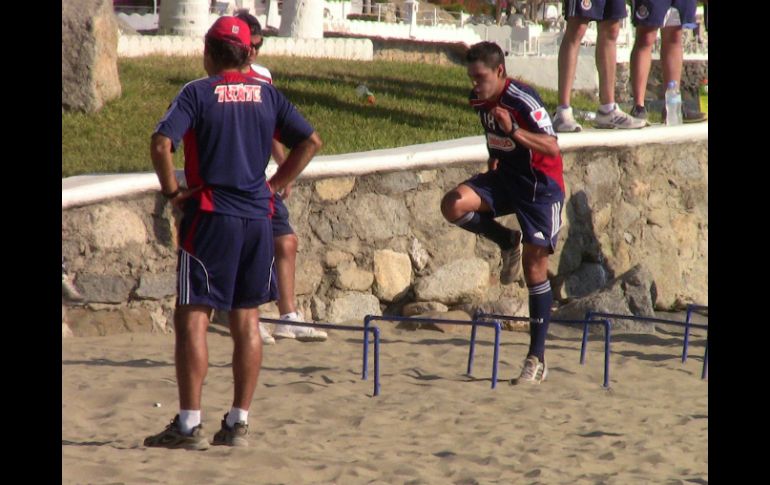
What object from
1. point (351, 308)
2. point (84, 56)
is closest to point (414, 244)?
point (351, 308)

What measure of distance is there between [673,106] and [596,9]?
1.16 m

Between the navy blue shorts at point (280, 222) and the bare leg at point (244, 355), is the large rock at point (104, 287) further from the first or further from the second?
the bare leg at point (244, 355)

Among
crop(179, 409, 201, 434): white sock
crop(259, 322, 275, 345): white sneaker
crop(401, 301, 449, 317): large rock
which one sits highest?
crop(179, 409, 201, 434): white sock

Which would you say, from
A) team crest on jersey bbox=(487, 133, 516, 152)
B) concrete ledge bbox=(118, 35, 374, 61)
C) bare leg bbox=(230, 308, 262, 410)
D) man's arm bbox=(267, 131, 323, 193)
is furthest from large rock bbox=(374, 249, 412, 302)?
concrete ledge bbox=(118, 35, 374, 61)

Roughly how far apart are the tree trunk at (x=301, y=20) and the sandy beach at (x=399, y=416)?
7.87 meters

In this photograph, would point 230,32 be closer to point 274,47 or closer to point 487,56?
point 487,56

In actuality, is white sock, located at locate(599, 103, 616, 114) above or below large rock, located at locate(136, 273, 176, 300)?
above

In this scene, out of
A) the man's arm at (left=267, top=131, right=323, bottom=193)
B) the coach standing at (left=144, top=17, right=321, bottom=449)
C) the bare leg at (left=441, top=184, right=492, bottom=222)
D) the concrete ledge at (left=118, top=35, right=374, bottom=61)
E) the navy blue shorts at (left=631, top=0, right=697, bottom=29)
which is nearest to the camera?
the coach standing at (left=144, top=17, right=321, bottom=449)

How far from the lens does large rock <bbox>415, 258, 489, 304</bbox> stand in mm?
8453

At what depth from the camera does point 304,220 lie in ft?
26.1

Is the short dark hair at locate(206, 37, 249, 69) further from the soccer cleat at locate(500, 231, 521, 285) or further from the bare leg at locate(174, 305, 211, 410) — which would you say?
the soccer cleat at locate(500, 231, 521, 285)

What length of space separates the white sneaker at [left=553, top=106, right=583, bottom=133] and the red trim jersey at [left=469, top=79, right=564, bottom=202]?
257cm

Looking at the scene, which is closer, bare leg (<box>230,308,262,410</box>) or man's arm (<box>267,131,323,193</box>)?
bare leg (<box>230,308,262,410</box>)

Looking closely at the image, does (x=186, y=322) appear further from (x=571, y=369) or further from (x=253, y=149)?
(x=571, y=369)
